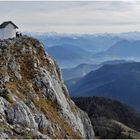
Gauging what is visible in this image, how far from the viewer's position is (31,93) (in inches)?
3076

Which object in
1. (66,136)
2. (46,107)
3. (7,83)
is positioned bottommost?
(66,136)

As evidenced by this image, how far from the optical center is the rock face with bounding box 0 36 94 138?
64875 mm

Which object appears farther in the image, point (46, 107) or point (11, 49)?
point (11, 49)

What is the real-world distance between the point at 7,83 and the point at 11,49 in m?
15.8

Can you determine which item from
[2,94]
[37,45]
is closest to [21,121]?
[2,94]

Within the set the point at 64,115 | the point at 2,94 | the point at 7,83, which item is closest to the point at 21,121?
the point at 2,94

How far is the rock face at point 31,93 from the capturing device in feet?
213

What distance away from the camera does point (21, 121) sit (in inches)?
2515

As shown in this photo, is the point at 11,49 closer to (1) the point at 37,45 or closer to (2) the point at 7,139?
(1) the point at 37,45

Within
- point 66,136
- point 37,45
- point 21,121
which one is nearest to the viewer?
point 21,121

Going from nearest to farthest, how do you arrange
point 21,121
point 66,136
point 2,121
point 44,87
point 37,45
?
point 2,121, point 21,121, point 66,136, point 44,87, point 37,45

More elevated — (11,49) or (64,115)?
(11,49)

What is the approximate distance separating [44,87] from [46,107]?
5.91m

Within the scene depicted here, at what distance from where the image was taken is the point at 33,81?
83312mm
